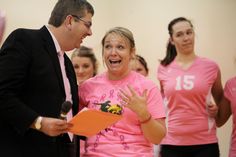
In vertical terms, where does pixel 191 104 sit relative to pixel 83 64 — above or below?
below

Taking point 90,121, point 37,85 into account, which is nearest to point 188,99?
point 90,121

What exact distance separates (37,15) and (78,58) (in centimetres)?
125

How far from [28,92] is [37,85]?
0.05 metres

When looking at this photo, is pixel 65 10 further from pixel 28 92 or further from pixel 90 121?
pixel 90 121

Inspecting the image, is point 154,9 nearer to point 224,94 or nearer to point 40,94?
point 224,94

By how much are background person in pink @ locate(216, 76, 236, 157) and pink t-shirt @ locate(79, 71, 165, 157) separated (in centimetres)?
95

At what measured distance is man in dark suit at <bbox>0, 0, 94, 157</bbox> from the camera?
4.54ft

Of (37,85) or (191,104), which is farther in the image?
(191,104)

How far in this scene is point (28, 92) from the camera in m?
1.46

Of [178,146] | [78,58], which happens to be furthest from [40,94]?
[178,146]

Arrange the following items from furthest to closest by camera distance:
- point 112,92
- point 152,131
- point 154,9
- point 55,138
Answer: point 154,9
point 112,92
point 152,131
point 55,138

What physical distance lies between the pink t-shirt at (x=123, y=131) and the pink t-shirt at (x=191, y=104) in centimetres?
81

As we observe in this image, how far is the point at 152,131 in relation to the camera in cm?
169

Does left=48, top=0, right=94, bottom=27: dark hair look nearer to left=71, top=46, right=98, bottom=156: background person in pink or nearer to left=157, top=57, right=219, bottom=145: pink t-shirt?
left=71, top=46, right=98, bottom=156: background person in pink
